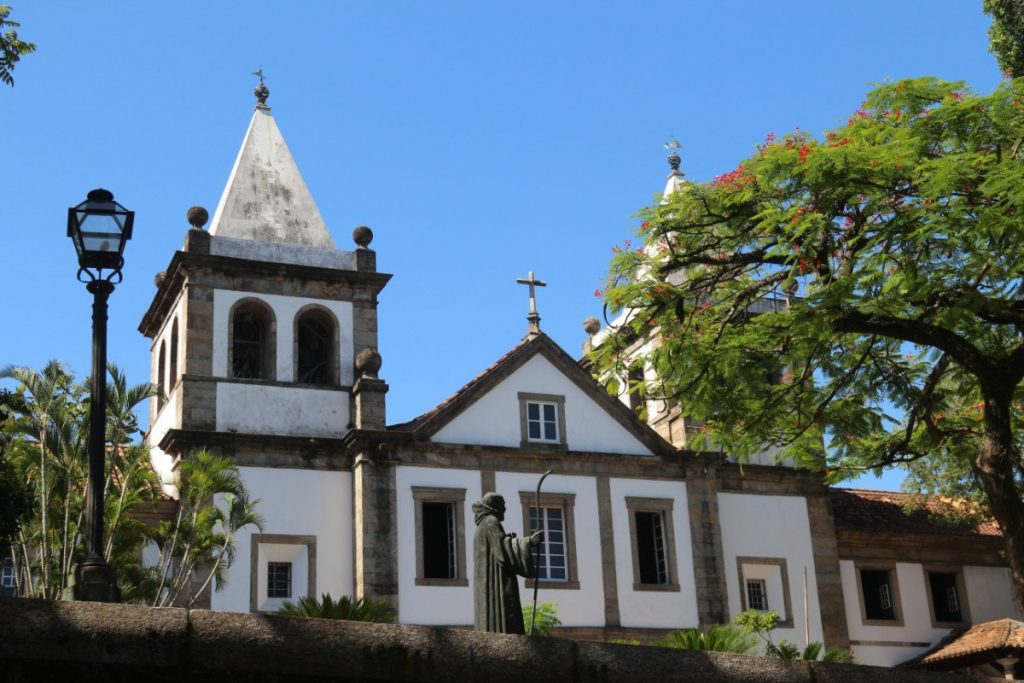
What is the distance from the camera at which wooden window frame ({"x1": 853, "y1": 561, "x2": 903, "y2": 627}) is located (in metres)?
32.3


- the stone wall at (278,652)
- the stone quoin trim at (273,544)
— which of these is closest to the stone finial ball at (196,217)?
the stone quoin trim at (273,544)

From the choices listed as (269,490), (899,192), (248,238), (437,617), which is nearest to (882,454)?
(899,192)

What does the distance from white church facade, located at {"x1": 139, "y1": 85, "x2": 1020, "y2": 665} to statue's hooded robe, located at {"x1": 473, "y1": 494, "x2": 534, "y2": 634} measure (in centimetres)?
1553

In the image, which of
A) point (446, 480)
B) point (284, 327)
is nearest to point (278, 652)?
point (446, 480)

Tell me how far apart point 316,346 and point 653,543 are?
8.49 metres

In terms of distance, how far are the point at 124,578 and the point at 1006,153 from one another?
52.2 ft

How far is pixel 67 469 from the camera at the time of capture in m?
24.4

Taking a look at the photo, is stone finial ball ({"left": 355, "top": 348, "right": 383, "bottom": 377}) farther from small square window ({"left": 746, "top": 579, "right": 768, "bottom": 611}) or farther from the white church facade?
small square window ({"left": 746, "top": 579, "right": 768, "bottom": 611})

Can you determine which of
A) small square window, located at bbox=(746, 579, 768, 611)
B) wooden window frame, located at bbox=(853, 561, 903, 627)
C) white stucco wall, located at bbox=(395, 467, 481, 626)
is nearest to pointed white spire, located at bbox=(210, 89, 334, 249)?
white stucco wall, located at bbox=(395, 467, 481, 626)

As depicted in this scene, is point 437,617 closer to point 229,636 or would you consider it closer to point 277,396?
point 277,396

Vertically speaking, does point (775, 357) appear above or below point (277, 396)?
below

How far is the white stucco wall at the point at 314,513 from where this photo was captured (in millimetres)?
28094

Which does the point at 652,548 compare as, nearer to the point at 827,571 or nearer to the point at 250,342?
the point at 827,571

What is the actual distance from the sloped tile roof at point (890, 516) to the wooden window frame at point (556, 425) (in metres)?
6.96
